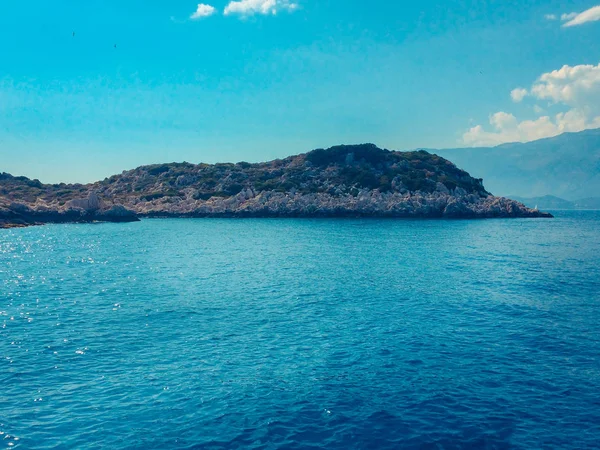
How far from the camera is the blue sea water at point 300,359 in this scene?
20.8 metres

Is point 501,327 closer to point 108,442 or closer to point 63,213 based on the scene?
point 108,442

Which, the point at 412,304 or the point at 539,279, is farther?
the point at 539,279

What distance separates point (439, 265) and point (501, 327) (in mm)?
33650

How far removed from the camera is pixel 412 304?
45.0m

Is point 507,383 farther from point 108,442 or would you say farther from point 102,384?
point 102,384

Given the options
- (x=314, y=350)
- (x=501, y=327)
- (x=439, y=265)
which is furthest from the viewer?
(x=439, y=265)

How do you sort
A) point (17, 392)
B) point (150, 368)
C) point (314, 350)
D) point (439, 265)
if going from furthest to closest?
1. point (439, 265)
2. point (314, 350)
3. point (150, 368)
4. point (17, 392)

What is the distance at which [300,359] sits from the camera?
29.4 m

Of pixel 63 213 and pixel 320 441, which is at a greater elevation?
pixel 63 213

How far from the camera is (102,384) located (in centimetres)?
2520

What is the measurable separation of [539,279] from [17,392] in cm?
5883

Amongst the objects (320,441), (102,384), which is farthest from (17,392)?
(320,441)

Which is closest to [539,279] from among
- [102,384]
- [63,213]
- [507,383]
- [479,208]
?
[507,383]

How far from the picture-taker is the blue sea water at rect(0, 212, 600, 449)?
20750mm
